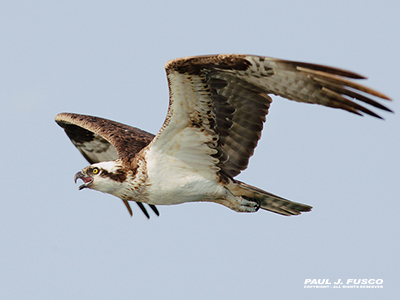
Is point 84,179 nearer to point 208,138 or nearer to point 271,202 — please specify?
point 208,138

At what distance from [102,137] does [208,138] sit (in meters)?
3.20

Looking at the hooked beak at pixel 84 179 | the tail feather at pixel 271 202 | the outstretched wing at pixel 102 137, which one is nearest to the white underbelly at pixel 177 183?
the tail feather at pixel 271 202

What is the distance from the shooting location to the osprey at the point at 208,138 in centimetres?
903

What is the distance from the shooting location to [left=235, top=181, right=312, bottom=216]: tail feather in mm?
11484

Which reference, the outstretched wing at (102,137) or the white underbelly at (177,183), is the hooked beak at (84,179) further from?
the white underbelly at (177,183)

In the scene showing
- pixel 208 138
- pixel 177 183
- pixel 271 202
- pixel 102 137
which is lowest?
pixel 177 183

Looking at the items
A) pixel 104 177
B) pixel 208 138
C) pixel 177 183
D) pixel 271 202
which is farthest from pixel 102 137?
pixel 271 202

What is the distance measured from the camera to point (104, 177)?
35.3 feet

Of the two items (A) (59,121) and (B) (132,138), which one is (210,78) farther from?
(A) (59,121)

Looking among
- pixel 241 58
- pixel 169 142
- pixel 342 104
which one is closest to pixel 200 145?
pixel 169 142

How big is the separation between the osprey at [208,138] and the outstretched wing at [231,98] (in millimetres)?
14

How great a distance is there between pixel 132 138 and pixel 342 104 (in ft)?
16.7

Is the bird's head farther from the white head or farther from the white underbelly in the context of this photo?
the white underbelly

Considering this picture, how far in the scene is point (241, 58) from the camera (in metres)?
8.96
